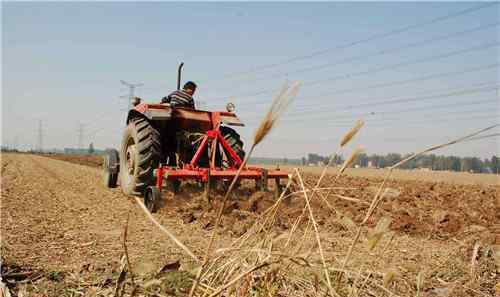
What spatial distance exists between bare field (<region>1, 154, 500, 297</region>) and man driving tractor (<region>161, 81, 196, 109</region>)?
1285 millimetres

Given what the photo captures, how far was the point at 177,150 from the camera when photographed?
20.2 feet

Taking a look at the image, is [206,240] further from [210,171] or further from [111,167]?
[111,167]

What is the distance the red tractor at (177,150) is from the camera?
497 cm

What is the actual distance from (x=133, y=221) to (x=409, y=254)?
2.66 meters

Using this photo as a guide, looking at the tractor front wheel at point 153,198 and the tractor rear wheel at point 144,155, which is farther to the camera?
the tractor rear wheel at point 144,155

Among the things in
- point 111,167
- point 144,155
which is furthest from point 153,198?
point 111,167

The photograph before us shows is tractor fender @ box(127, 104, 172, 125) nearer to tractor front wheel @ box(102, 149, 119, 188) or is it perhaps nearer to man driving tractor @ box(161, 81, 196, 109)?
man driving tractor @ box(161, 81, 196, 109)

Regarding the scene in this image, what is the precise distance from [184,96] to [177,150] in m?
0.86

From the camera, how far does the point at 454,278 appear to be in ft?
8.16

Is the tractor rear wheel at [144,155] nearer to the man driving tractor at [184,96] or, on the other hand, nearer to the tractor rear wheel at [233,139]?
the man driving tractor at [184,96]

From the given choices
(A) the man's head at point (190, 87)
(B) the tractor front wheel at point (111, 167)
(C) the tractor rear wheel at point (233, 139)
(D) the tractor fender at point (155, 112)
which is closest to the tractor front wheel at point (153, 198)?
(D) the tractor fender at point (155, 112)

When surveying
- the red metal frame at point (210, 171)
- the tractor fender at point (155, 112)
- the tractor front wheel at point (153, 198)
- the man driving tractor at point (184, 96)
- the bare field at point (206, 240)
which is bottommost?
the bare field at point (206, 240)

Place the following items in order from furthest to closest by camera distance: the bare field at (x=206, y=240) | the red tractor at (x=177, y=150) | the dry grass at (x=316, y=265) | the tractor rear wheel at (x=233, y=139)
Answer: the tractor rear wheel at (x=233, y=139)
the red tractor at (x=177, y=150)
the bare field at (x=206, y=240)
the dry grass at (x=316, y=265)

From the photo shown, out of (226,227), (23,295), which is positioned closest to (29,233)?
(226,227)
